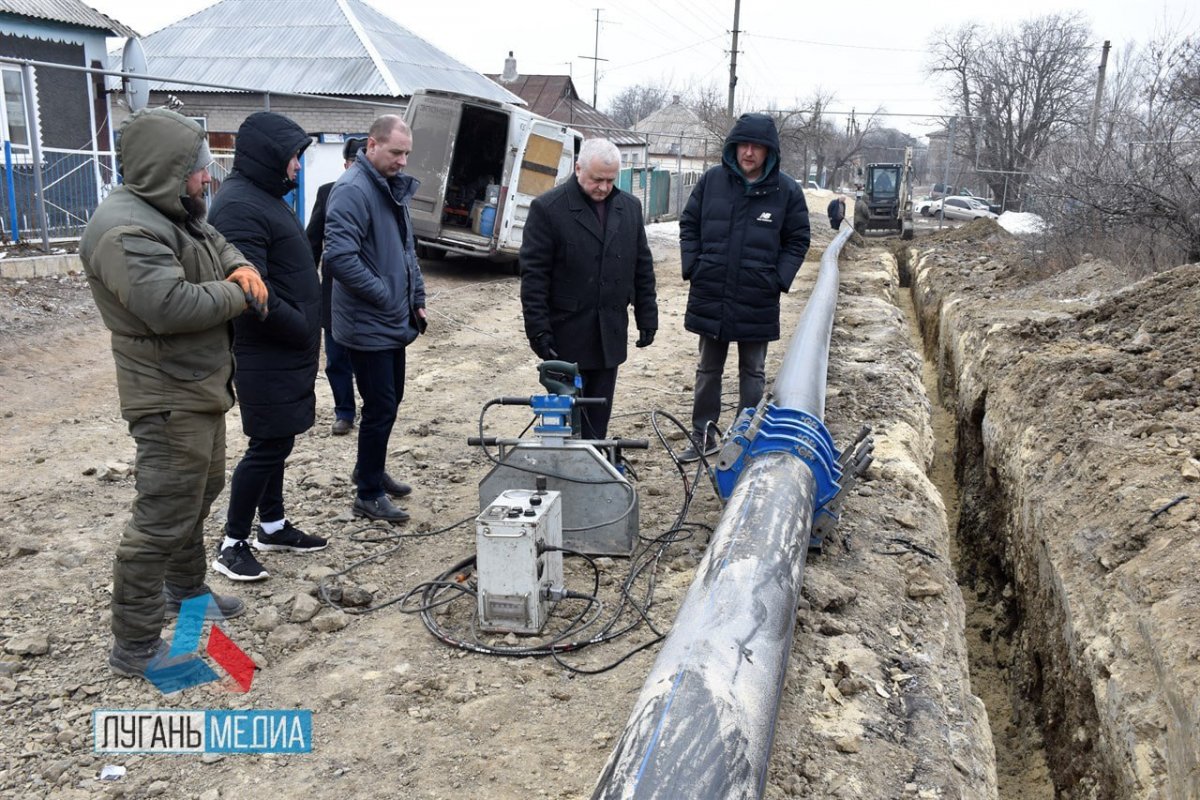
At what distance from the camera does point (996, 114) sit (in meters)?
40.9

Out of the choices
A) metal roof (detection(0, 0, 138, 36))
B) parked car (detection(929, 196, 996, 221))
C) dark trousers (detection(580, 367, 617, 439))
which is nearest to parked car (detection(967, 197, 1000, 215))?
parked car (detection(929, 196, 996, 221))

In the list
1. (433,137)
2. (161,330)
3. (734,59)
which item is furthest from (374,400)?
(734,59)

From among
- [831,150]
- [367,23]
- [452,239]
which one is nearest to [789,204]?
[452,239]

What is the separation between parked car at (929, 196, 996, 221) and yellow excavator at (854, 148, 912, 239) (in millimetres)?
8329

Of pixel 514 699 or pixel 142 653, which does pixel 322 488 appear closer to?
pixel 142 653

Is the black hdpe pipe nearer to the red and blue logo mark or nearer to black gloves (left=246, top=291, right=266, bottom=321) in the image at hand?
the red and blue logo mark

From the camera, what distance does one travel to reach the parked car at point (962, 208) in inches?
1347

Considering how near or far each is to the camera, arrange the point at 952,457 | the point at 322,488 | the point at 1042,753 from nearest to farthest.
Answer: the point at 1042,753 < the point at 322,488 < the point at 952,457

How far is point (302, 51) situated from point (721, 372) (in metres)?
21.3

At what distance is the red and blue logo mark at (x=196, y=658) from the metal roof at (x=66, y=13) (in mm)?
14782

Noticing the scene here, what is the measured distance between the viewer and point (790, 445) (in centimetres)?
392

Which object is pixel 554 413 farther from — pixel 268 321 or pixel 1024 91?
pixel 1024 91

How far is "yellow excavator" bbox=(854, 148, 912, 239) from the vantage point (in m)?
25.4

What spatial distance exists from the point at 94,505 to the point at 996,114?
43096 mm
